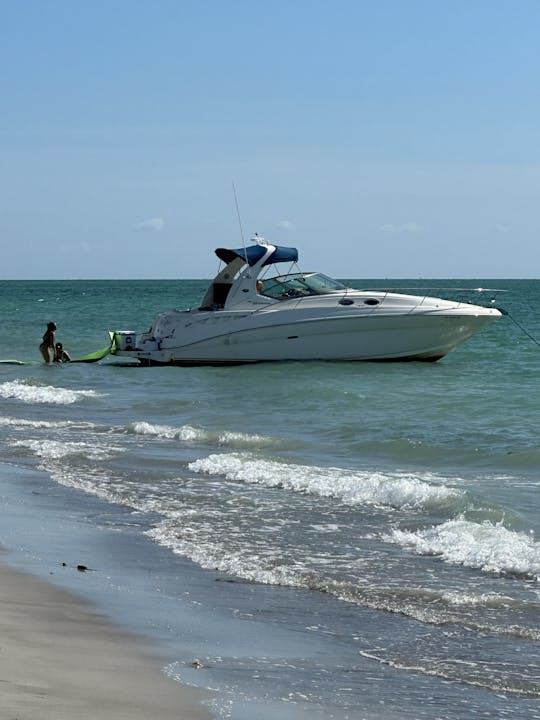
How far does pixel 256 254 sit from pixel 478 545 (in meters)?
16.5

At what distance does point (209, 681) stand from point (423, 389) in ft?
49.7

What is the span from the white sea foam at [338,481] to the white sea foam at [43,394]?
7798 millimetres

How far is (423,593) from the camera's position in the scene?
6.85 meters

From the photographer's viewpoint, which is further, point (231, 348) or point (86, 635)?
point (231, 348)

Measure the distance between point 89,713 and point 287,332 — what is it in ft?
65.0

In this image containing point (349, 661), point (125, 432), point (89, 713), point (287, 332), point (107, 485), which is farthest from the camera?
point (287, 332)

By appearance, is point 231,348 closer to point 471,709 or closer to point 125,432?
point 125,432

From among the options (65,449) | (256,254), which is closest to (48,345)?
(256,254)

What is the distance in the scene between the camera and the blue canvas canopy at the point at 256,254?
2406cm

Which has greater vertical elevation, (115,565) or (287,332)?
(287,332)

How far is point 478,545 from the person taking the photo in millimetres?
8055

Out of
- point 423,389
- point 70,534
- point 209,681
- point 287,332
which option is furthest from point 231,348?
point 209,681

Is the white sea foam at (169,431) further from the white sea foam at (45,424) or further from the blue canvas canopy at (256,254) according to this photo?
the blue canvas canopy at (256,254)

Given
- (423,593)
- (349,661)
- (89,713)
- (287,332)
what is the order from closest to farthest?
(89,713)
(349,661)
(423,593)
(287,332)
